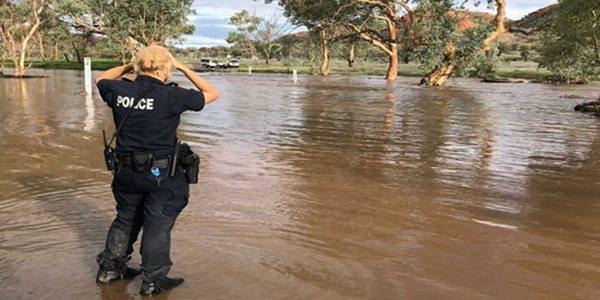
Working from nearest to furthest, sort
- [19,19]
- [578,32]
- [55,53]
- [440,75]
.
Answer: [578,32]
[440,75]
[19,19]
[55,53]

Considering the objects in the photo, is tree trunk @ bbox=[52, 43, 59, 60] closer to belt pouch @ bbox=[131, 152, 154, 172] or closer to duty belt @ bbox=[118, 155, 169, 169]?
duty belt @ bbox=[118, 155, 169, 169]

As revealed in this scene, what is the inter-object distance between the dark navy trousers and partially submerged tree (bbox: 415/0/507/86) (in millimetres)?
30820

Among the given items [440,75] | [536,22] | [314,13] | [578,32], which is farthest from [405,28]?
[578,32]

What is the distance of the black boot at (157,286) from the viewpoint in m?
3.84

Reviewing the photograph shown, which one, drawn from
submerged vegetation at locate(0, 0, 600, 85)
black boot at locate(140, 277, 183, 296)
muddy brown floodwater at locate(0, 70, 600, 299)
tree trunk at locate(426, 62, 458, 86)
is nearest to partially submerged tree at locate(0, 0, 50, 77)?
submerged vegetation at locate(0, 0, 600, 85)

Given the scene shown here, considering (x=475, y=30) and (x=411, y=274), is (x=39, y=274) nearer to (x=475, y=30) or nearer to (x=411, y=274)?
(x=411, y=274)

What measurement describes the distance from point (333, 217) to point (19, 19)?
146ft

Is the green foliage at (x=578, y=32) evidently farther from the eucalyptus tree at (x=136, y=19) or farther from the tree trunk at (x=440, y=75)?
the eucalyptus tree at (x=136, y=19)

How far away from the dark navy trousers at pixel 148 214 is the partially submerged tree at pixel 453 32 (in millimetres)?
30820

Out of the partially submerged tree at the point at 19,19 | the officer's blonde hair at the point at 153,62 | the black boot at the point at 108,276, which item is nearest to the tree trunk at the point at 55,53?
the partially submerged tree at the point at 19,19

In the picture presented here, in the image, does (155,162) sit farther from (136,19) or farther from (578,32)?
(136,19)

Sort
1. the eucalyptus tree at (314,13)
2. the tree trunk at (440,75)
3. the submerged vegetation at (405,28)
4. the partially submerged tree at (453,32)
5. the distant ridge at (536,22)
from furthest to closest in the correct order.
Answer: the eucalyptus tree at (314,13) → the tree trunk at (440,75) → the partially submerged tree at (453,32) → the distant ridge at (536,22) → the submerged vegetation at (405,28)

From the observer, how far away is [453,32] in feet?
106

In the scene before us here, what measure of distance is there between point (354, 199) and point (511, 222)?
185 centimetres
